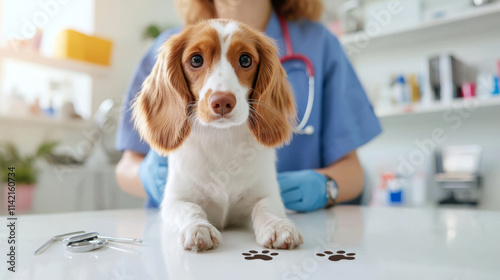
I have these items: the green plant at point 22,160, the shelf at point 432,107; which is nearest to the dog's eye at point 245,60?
the green plant at point 22,160

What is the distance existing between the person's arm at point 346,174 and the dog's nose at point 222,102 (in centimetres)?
54

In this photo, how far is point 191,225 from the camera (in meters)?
0.42

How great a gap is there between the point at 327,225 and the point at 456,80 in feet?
5.25

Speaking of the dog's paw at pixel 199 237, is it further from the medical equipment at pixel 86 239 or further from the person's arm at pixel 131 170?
the person's arm at pixel 131 170

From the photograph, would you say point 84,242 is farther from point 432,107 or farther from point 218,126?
point 432,107

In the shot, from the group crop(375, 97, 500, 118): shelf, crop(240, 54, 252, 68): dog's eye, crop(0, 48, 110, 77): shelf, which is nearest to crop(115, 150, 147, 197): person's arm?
crop(240, 54, 252, 68): dog's eye

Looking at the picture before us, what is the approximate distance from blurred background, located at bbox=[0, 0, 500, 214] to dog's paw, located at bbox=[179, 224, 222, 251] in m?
1.02

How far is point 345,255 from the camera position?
0.38 metres

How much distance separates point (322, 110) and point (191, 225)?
64cm

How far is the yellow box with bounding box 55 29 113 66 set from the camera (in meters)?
1.47

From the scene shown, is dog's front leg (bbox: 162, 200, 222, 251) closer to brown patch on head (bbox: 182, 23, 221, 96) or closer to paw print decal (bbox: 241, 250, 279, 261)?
paw print decal (bbox: 241, 250, 279, 261)

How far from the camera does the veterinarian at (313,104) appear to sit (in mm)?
850

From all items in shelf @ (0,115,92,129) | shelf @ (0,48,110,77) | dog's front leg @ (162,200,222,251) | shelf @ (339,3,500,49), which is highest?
shelf @ (339,3,500,49)

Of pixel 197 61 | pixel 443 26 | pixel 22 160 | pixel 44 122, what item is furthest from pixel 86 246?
pixel 443 26
